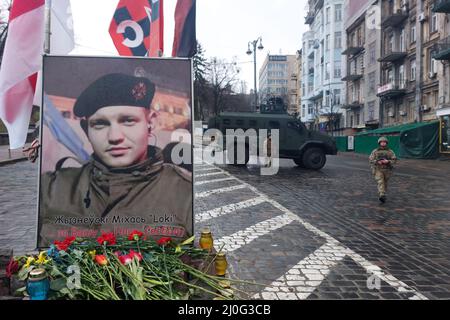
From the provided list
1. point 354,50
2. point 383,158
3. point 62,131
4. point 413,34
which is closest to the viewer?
point 62,131

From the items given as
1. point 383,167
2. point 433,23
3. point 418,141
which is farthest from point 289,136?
point 433,23

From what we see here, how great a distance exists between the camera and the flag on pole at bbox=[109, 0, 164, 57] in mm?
8188

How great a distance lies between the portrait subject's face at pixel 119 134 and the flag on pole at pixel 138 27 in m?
4.20

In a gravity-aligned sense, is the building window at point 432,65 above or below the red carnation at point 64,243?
above

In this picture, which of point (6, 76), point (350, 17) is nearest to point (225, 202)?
point (6, 76)

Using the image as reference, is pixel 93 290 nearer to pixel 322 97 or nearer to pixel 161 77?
pixel 161 77

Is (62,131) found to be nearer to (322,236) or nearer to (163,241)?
(163,241)

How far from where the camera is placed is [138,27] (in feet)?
27.6

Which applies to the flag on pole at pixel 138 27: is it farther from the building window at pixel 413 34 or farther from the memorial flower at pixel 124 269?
the building window at pixel 413 34

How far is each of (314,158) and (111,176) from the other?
14809mm

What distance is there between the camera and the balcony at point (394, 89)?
3591 cm

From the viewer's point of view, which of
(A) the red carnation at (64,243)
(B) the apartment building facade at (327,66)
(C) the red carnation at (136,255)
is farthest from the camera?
(B) the apartment building facade at (327,66)

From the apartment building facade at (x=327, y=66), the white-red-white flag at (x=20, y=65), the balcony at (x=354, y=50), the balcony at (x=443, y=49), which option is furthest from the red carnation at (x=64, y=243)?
the apartment building facade at (x=327, y=66)
